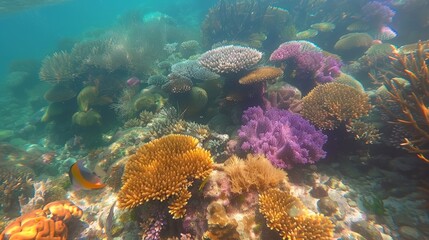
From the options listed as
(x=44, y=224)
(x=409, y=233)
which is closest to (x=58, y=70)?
(x=44, y=224)

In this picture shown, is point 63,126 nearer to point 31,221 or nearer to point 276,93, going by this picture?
point 31,221

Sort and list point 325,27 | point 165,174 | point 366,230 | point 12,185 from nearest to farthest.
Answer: point 165,174 < point 366,230 < point 12,185 < point 325,27

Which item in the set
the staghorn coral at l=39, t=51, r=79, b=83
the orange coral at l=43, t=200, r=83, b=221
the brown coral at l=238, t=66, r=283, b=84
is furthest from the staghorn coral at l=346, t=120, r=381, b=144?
the staghorn coral at l=39, t=51, r=79, b=83

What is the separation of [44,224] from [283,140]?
385 centimetres

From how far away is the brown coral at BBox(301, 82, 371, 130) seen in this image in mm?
4629

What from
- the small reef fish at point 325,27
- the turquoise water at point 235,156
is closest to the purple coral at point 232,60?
the turquoise water at point 235,156

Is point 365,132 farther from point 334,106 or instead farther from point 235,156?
point 235,156

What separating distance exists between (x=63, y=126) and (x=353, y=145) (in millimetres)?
10681

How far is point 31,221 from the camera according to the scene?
3.43 m

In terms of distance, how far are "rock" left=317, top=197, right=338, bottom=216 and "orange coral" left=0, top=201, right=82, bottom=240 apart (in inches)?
151

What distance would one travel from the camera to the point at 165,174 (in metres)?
2.98

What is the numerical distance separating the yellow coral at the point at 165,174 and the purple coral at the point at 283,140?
1337 mm

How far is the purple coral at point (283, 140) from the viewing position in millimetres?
4016

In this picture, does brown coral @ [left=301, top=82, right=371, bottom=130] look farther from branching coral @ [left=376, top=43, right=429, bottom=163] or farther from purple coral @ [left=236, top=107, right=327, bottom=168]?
branching coral @ [left=376, top=43, right=429, bottom=163]
